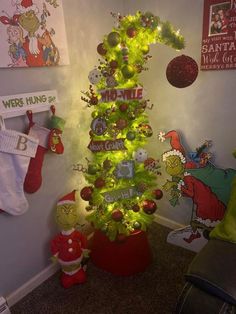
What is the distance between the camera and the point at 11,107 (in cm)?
137

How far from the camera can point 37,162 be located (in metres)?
1.53

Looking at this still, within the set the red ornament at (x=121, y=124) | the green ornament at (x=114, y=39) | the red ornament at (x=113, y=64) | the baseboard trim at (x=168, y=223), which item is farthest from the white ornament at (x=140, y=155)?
the baseboard trim at (x=168, y=223)

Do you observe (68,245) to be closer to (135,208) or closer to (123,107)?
(135,208)

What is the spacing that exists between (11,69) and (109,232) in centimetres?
108

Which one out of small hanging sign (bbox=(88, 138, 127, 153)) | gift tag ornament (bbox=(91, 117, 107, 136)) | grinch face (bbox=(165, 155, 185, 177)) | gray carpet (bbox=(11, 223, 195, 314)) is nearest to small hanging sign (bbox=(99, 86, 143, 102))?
gift tag ornament (bbox=(91, 117, 107, 136))

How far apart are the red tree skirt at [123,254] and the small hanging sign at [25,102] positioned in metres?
0.90

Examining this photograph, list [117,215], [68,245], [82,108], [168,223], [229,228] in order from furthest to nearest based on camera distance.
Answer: [168,223] < [82,108] < [68,245] < [117,215] < [229,228]

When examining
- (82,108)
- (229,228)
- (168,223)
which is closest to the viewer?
(229,228)

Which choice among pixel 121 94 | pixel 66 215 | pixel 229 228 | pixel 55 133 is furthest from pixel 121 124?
pixel 229 228

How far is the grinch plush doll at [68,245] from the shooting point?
164 centimetres

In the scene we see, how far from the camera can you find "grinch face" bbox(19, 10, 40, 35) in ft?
4.40

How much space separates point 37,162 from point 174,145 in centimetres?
96

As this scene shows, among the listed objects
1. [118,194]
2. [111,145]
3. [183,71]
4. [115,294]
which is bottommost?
[115,294]

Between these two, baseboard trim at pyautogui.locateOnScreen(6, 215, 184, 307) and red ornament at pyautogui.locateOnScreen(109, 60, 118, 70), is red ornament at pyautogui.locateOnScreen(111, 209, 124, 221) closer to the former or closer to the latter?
baseboard trim at pyautogui.locateOnScreen(6, 215, 184, 307)
